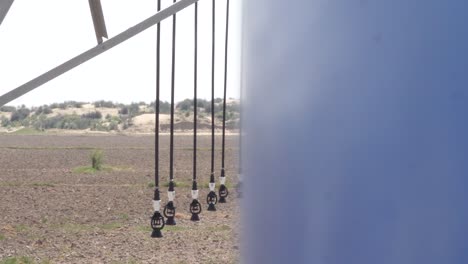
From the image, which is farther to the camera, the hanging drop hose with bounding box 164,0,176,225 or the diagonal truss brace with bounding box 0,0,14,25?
the hanging drop hose with bounding box 164,0,176,225

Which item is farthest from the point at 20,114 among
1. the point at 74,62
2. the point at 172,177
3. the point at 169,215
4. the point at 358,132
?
the point at 358,132

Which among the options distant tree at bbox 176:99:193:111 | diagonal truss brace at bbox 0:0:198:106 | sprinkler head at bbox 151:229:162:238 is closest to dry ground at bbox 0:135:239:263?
sprinkler head at bbox 151:229:162:238

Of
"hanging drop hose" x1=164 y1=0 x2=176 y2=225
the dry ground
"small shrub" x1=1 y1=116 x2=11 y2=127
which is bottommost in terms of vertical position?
the dry ground

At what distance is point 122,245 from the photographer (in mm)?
11945

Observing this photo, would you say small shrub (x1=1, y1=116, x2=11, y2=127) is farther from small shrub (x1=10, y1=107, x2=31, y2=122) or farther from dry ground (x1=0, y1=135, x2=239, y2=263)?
dry ground (x1=0, y1=135, x2=239, y2=263)

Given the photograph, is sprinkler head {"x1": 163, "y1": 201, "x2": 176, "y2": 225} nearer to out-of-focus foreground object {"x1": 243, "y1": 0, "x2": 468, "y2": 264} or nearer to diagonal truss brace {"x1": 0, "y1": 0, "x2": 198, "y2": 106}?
diagonal truss brace {"x1": 0, "y1": 0, "x2": 198, "y2": 106}

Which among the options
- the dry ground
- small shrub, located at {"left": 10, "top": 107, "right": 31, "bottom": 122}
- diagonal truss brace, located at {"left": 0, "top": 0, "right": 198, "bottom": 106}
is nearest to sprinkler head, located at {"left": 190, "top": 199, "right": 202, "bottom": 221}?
the dry ground

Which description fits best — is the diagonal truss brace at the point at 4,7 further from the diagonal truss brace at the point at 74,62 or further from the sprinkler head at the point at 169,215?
the sprinkler head at the point at 169,215

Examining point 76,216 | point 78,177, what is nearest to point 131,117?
point 78,177

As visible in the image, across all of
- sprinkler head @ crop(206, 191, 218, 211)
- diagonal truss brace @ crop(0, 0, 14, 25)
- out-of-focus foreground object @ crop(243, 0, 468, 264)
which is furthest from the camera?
sprinkler head @ crop(206, 191, 218, 211)

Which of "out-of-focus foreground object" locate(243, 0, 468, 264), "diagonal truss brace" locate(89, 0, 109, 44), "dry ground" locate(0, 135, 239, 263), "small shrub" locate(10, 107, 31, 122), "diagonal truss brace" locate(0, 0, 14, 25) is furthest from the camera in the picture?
"small shrub" locate(10, 107, 31, 122)

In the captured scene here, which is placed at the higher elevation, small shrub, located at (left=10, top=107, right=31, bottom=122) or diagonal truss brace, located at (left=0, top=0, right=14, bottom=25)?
small shrub, located at (left=10, top=107, right=31, bottom=122)

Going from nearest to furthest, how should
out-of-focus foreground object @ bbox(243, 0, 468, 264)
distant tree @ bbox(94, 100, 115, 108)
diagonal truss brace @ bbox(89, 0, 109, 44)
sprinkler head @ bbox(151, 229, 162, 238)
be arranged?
1. out-of-focus foreground object @ bbox(243, 0, 468, 264)
2. diagonal truss brace @ bbox(89, 0, 109, 44)
3. sprinkler head @ bbox(151, 229, 162, 238)
4. distant tree @ bbox(94, 100, 115, 108)

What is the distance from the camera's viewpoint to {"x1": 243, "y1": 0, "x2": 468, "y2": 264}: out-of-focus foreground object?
5.18 ft
